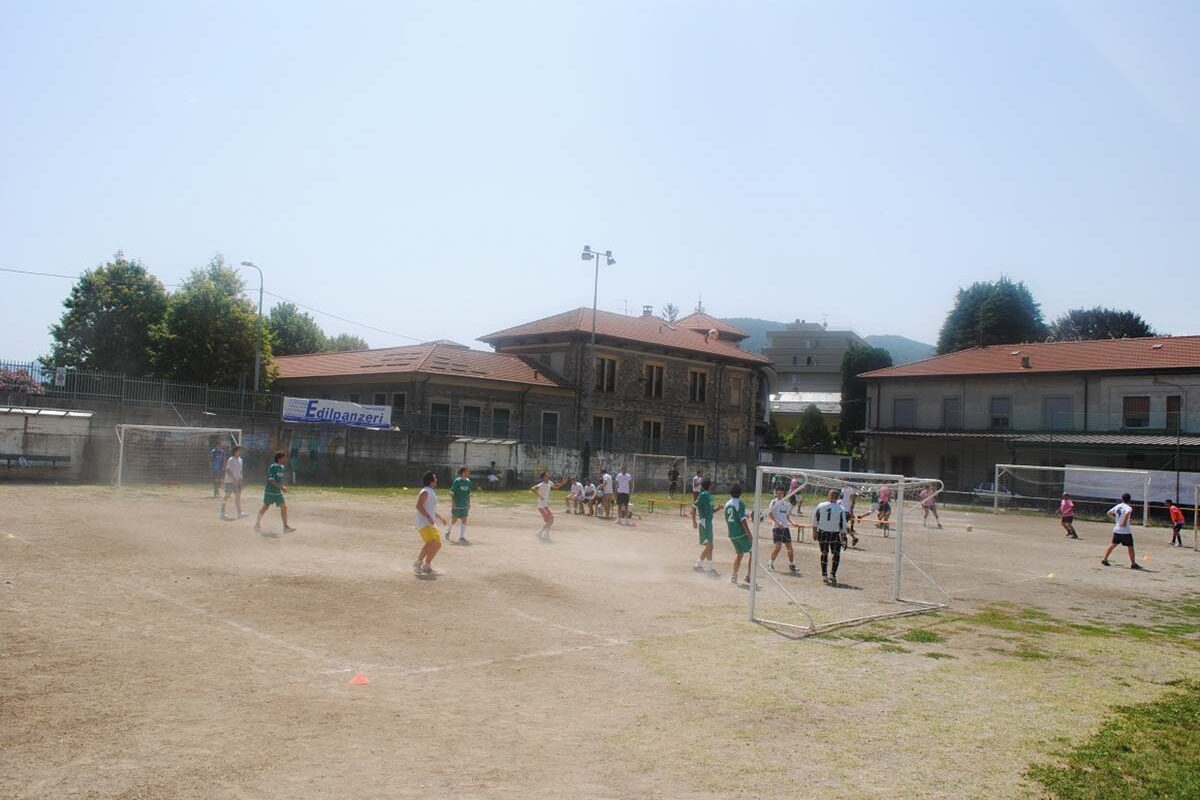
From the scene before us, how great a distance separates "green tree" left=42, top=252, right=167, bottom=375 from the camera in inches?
1880

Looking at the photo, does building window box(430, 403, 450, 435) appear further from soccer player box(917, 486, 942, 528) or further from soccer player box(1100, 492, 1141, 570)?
soccer player box(1100, 492, 1141, 570)

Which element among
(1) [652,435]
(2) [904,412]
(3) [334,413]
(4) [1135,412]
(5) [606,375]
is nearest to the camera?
(3) [334,413]

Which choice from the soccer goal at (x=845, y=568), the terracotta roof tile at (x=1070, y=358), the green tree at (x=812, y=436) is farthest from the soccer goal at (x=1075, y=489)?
the green tree at (x=812, y=436)

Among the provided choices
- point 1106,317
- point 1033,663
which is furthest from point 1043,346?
point 1033,663

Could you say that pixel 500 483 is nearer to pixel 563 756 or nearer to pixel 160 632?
pixel 160 632

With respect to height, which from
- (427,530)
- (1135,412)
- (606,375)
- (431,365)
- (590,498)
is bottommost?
(590,498)

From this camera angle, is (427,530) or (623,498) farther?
(623,498)

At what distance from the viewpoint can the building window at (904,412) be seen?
55.8 meters

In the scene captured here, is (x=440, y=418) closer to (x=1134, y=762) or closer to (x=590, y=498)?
(x=590, y=498)

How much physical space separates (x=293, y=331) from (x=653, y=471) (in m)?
33.9

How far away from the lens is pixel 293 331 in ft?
221

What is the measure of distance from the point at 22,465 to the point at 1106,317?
72.9 metres

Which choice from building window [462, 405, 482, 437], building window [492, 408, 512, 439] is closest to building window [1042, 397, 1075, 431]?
building window [492, 408, 512, 439]

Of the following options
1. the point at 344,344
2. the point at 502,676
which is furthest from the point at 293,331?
the point at 502,676
